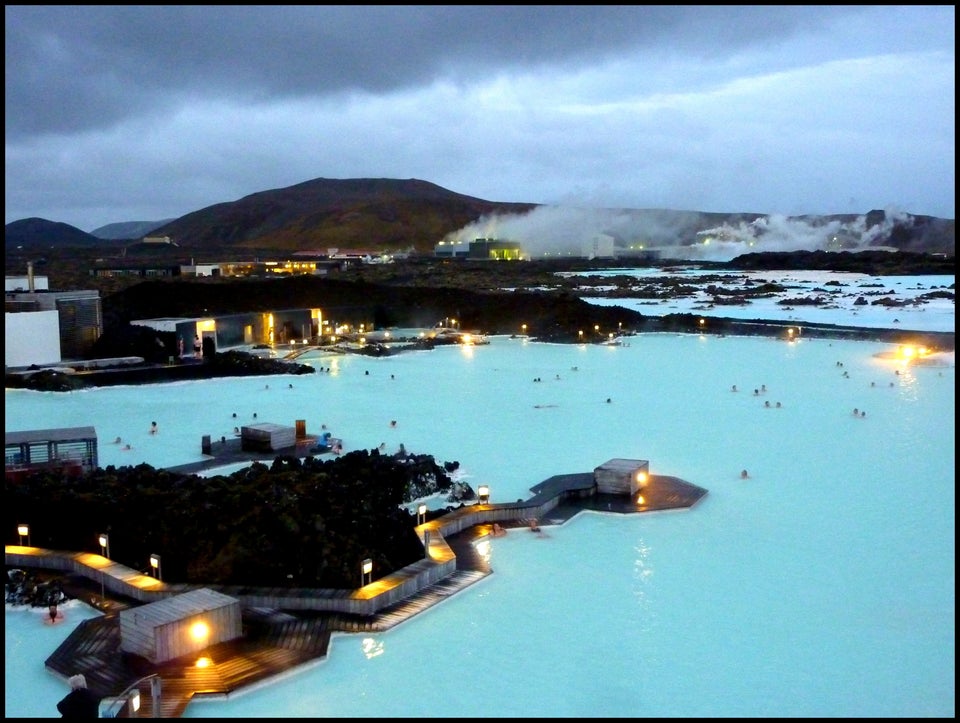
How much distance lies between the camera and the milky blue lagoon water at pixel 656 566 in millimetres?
4961

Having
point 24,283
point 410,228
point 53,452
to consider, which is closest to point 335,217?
point 410,228

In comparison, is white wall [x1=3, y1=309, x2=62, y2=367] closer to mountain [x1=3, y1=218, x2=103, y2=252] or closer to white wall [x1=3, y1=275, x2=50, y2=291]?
white wall [x1=3, y1=275, x2=50, y2=291]

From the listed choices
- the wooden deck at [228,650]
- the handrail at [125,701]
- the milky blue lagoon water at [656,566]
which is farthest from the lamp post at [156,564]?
the handrail at [125,701]

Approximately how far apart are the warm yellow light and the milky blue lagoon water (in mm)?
554

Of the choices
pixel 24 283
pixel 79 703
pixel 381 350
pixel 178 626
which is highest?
pixel 24 283

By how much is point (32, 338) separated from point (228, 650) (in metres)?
14.6

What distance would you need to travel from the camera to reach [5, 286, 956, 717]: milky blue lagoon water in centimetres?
496

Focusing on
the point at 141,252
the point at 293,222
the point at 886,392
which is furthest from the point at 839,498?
the point at 293,222

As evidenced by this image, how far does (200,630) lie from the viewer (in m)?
5.17

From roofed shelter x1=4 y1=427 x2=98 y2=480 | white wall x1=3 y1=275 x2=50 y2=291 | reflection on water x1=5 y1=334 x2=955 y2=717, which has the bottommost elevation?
reflection on water x1=5 y1=334 x2=955 y2=717

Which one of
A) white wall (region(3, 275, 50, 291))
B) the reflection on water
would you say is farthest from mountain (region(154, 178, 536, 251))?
the reflection on water

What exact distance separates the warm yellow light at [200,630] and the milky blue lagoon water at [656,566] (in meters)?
0.55

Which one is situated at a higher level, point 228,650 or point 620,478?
point 620,478

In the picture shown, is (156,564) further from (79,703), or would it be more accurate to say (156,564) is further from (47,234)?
Answer: (47,234)
